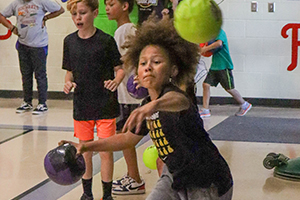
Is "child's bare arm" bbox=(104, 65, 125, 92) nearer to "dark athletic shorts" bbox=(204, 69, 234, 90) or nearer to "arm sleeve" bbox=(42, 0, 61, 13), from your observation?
"dark athletic shorts" bbox=(204, 69, 234, 90)

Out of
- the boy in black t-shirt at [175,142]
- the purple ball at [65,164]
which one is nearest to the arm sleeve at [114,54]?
the boy in black t-shirt at [175,142]

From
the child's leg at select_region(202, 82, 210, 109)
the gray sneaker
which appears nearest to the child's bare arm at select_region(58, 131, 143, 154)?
the gray sneaker

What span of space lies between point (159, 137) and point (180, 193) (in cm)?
28

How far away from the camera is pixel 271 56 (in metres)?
6.61

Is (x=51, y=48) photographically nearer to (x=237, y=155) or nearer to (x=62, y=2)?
(x=62, y=2)

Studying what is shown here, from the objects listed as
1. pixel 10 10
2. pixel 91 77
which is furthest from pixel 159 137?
pixel 10 10

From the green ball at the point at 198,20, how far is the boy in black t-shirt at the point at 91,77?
94cm

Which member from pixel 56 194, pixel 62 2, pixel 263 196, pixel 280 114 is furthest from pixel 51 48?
pixel 263 196

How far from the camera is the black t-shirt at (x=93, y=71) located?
2979 mm

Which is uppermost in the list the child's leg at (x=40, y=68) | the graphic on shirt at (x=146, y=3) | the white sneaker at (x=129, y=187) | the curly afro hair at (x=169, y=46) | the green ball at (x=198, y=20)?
the graphic on shirt at (x=146, y=3)

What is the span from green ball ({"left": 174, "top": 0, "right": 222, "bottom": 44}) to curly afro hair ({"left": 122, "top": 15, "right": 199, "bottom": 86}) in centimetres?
6

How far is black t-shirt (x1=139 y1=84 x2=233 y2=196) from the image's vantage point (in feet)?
6.63

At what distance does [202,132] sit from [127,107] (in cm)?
147

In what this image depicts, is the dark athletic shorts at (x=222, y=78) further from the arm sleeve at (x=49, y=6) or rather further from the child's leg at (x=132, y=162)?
the child's leg at (x=132, y=162)
